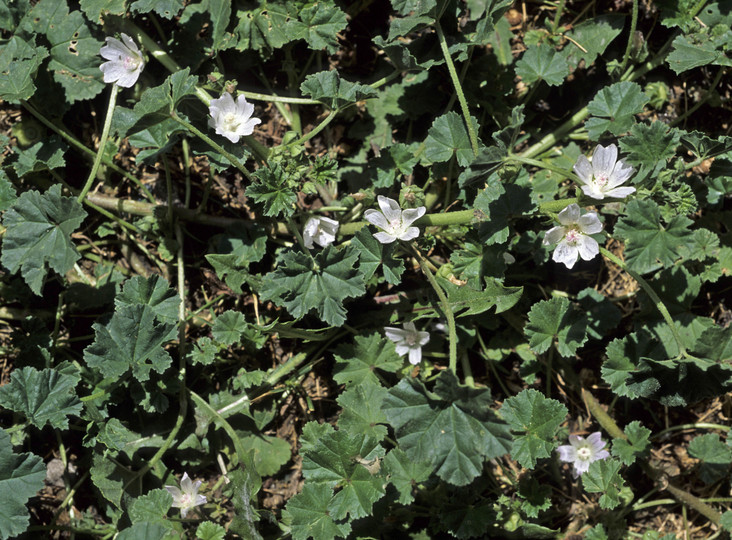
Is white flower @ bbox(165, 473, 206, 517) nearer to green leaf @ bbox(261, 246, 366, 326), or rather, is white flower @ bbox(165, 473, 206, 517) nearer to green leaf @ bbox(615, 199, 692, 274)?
green leaf @ bbox(261, 246, 366, 326)

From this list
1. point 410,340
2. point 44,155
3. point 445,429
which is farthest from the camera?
point 44,155

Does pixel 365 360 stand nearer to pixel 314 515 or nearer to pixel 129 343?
pixel 314 515

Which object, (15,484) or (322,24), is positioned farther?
(322,24)

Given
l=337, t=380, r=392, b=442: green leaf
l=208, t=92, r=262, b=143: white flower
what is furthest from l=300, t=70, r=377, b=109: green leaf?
l=337, t=380, r=392, b=442: green leaf

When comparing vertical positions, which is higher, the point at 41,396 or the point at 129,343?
the point at 129,343

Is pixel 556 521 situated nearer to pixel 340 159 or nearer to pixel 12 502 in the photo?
pixel 340 159

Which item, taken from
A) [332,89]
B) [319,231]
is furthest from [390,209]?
[332,89]

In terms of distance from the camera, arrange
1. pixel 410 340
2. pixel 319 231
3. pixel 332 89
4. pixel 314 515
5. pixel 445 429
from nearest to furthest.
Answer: pixel 445 429 < pixel 332 89 < pixel 314 515 < pixel 319 231 < pixel 410 340
